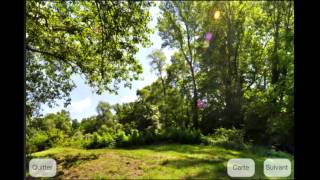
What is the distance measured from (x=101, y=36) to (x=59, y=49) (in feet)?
3.15

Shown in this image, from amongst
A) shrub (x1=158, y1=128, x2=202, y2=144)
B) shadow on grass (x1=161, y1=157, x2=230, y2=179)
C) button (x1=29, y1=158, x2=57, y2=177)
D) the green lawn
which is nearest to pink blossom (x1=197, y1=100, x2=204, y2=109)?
shrub (x1=158, y1=128, x2=202, y2=144)

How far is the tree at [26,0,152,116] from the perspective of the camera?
7.83 ft

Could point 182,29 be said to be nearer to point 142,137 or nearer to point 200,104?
point 200,104

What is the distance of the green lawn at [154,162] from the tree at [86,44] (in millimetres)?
983

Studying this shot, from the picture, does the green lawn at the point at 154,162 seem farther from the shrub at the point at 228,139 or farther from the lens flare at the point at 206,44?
the lens flare at the point at 206,44

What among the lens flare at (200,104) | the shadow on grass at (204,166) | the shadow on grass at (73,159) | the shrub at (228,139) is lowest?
the shadow on grass at (204,166)

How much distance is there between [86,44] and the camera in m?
2.62

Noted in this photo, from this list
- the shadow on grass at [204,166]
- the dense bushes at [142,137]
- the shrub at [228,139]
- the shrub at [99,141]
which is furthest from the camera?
the shadow on grass at [204,166]

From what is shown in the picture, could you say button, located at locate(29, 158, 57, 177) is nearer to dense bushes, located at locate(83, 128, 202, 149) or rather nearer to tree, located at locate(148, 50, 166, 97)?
tree, located at locate(148, 50, 166, 97)

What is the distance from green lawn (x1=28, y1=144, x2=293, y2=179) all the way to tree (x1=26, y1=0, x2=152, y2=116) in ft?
3.23

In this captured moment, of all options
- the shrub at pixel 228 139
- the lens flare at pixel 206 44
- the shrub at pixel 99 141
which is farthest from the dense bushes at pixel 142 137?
the lens flare at pixel 206 44

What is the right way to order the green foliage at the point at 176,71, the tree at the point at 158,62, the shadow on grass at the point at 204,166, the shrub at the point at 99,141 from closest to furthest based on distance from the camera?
1. the tree at the point at 158,62
2. the green foliage at the point at 176,71
3. the shrub at the point at 99,141
4. the shadow on grass at the point at 204,166

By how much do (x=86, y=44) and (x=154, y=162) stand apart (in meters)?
2.17

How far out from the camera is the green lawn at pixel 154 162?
3721 millimetres
